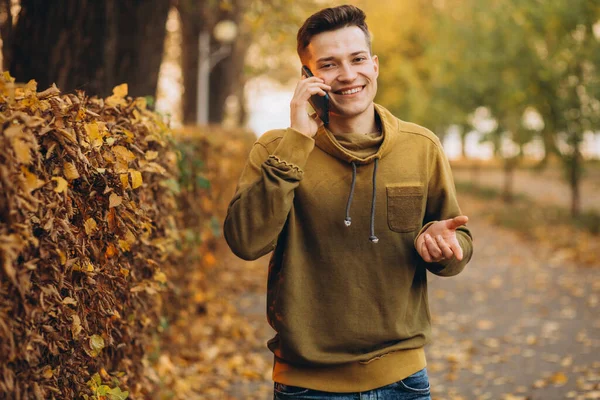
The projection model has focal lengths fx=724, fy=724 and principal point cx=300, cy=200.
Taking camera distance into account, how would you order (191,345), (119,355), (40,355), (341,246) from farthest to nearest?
(191,345), (119,355), (341,246), (40,355)

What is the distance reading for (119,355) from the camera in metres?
3.60

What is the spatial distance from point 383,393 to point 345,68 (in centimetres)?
124

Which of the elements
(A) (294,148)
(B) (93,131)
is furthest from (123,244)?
(A) (294,148)

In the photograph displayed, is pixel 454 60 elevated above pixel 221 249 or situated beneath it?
elevated above

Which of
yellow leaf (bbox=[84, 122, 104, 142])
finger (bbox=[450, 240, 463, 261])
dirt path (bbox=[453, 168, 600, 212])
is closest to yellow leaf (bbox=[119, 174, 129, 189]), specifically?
yellow leaf (bbox=[84, 122, 104, 142])

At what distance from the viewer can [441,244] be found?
2594mm

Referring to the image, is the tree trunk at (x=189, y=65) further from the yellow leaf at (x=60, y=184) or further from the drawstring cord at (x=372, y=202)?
→ the yellow leaf at (x=60, y=184)

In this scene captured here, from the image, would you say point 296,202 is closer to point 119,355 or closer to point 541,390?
point 119,355

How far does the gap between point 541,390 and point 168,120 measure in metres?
4.12

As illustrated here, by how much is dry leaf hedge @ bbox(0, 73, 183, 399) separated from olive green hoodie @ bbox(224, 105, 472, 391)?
21.4 inches

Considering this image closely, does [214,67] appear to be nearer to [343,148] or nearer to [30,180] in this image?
[343,148]

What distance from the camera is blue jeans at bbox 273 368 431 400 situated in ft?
8.82

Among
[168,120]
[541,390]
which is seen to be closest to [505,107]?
[541,390]

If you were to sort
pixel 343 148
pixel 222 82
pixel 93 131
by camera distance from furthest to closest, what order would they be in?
1. pixel 222 82
2. pixel 343 148
3. pixel 93 131
